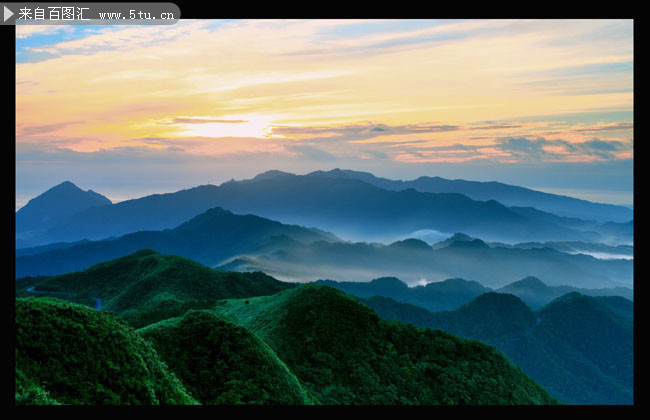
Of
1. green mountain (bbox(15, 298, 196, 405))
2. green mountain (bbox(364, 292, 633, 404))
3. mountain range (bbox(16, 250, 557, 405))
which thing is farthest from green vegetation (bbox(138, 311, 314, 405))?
green mountain (bbox(364, 292, 633, 404))

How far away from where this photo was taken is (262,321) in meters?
44.3

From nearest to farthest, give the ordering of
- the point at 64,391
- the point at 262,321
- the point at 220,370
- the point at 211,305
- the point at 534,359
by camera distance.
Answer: the point at 64,391 < the point at 220,370 < the point at 262,321 < the point at 211,305 < the point at 534,359

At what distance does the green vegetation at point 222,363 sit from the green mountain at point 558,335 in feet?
330

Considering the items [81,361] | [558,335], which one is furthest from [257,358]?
[558,335]

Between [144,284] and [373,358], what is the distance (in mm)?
57363

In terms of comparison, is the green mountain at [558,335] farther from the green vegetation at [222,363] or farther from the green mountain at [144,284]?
the green vegetation at [222,363]

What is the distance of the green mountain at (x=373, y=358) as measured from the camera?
115 feet

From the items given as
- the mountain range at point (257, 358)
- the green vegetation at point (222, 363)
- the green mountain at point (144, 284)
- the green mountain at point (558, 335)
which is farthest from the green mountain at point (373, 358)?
the green mountain at point (558, 335)

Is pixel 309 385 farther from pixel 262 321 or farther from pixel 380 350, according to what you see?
pixel 262 321

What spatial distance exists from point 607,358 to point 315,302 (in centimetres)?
12327

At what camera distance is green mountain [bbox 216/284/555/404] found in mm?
35188

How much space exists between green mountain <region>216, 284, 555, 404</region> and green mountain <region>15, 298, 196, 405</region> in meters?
14.2

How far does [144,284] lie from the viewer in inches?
3290

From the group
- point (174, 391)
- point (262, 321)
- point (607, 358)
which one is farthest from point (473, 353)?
point (607, 358)
